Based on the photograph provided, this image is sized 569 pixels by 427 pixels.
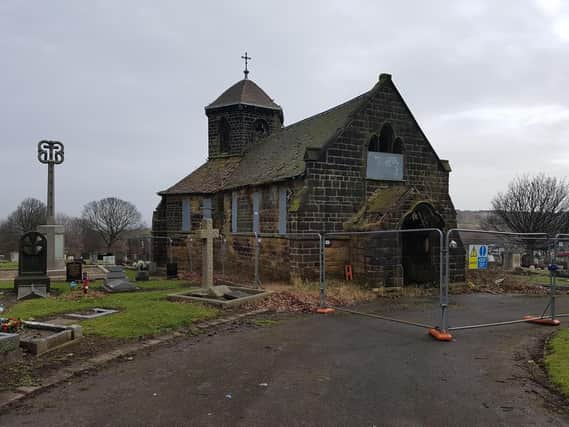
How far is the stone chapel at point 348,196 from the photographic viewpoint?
1611 centimetres

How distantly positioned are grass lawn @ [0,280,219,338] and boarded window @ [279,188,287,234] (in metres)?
5.77

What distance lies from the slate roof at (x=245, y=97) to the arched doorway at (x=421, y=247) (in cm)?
1576

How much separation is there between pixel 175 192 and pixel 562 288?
20.8m

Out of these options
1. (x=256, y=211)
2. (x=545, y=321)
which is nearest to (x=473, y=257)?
(x=545, y=321)

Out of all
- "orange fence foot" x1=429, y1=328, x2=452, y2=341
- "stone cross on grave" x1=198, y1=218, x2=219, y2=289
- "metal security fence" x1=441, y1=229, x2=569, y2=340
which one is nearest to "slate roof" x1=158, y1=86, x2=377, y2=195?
"stone cross on grave" x1=198, y1=218, x2=219, y2=289

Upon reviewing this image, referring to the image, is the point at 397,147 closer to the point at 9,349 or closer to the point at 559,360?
the point at 559,360

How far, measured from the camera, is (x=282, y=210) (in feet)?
58.1

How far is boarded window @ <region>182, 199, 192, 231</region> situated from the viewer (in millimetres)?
26047

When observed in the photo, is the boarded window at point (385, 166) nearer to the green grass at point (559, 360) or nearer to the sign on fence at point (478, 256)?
the sign on fence at point (478, 256)

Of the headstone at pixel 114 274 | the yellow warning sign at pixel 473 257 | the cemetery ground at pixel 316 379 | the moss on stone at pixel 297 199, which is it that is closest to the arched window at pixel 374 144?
the moss on stone at pixel 297 199

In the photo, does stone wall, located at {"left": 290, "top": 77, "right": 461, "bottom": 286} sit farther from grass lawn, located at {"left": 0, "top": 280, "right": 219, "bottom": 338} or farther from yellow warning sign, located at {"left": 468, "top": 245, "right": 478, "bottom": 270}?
grass lawn, located at {"left": 0, "top": 280, "right": 219, "bottom": 338}

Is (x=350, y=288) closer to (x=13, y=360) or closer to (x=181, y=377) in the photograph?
(x=181, y=377)

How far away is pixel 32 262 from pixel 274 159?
11.2 m

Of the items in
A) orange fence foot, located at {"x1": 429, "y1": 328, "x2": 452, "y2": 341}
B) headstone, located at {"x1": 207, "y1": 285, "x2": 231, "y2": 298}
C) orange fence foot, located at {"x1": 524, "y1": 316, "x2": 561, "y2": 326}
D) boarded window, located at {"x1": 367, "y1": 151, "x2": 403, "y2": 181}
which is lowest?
orange fence foot, located at {"x1": 524, "y1": 316, "x2": 561, "y2": 326}
